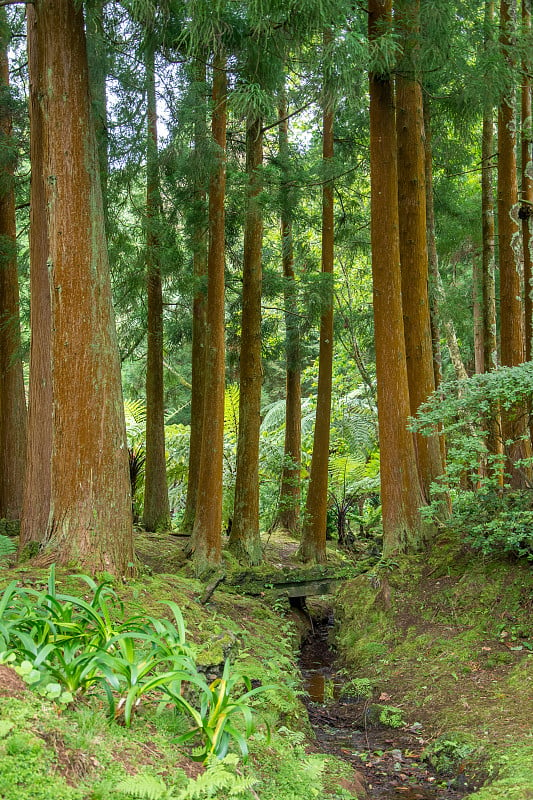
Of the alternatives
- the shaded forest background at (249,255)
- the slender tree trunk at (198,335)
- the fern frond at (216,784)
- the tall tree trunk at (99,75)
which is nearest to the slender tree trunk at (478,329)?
the shaded forest background at (249,255)

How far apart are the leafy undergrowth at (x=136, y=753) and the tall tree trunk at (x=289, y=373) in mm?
8085

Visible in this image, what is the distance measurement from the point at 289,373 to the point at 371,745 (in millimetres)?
9333

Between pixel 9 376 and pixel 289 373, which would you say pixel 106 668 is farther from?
pixel 289 373

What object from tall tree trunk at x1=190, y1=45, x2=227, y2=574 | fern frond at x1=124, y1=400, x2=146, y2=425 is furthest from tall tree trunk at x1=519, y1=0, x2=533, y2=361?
fern frond at x1=124, y1=400, x2=146, y2=425

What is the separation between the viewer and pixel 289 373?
13570mm

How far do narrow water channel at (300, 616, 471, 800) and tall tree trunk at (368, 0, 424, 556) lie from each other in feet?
6.73

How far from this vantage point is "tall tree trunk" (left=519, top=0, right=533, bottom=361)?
30.8 feet

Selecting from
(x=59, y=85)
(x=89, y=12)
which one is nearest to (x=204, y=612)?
(x=59, y=85)

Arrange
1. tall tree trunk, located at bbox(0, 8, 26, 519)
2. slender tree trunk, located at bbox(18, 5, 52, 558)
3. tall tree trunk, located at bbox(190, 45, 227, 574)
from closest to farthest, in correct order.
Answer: slender tree trunk, located at bbox(18, 5, 52, 558) < tall tree trunk, located at bbox(190, 45, 227, 574) < tall tree trunk, located at bbox(0, 8, 26, 519)

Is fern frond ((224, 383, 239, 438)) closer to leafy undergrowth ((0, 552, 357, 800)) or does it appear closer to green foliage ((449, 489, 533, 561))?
green foliage ((449, 489, 533, 561))

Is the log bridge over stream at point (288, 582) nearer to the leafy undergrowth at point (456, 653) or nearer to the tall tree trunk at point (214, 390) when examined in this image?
the tall tree trunk at point (214, 390)

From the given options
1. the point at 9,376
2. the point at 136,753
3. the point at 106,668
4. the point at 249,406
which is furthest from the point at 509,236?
the point at 136,753

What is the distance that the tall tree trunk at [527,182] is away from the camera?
9.38 meters

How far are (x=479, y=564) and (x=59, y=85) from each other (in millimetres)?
6173
